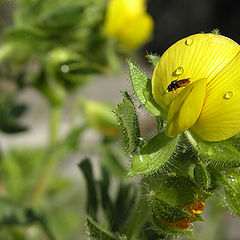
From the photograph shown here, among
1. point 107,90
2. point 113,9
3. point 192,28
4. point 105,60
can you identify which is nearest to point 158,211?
point 105,60

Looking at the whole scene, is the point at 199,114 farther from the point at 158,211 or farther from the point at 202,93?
the point at 158,211

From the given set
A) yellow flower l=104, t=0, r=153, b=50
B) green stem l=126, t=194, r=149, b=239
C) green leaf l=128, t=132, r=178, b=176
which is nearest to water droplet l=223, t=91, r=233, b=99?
green leaf l=128, t=132, r=178, b=176

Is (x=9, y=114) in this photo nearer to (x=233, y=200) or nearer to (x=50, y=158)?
(x=50, y=158)

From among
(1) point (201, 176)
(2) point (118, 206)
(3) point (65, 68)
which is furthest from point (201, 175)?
(3) point (65, 68)

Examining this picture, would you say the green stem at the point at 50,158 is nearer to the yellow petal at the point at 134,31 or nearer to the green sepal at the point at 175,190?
the yellow petal at the point at 134,31

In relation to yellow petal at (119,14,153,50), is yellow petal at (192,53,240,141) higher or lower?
higher

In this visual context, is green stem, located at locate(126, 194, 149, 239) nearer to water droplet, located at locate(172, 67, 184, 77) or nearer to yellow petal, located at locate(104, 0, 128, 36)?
water droplet, located at locate(172, 67, 184, 77)

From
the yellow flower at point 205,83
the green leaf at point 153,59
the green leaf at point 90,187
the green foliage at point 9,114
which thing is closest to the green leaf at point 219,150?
the yellow flower at point 205,83
